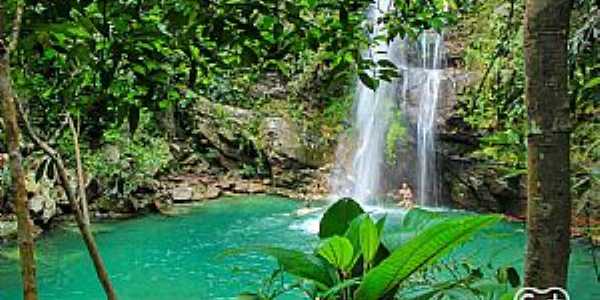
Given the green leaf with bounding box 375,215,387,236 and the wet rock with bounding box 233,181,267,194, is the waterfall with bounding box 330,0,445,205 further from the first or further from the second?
the green leaf with bounding box 375,215,387,236

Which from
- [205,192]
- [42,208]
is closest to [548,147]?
[42,208]

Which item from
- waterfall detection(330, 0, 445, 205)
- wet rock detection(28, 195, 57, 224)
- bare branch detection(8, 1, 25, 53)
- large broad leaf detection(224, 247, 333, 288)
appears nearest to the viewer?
large broad leaf detection(224, 247, 333, 288)

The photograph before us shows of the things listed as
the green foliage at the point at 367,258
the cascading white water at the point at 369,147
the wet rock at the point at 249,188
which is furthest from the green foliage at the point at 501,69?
the wet rock at the point at 249,188

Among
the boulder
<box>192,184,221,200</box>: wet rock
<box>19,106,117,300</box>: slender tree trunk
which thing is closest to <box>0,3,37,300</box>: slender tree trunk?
<box>19,106,117,300</box>: slender tree trunk

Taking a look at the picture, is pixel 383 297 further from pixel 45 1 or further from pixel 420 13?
pixel 420 13

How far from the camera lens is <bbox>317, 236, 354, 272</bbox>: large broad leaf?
0.81m

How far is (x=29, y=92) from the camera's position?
201 centimetres

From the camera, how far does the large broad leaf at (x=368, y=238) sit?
838 mm

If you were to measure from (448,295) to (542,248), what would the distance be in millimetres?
154

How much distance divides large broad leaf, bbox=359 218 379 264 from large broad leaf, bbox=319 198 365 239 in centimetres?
16

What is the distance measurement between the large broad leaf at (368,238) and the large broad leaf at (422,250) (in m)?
0.05

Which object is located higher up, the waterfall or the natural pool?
the waterfall

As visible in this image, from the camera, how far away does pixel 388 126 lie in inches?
482

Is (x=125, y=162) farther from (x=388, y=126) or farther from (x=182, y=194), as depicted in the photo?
(x=388, y=126)
